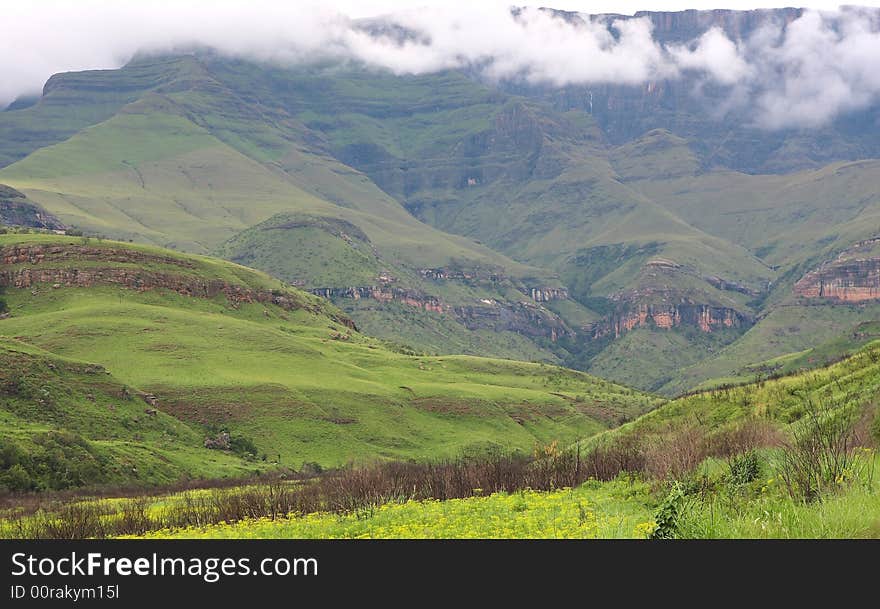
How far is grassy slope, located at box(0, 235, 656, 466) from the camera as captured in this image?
134 m

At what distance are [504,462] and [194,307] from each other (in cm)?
16599

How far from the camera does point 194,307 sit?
196875 millimetres

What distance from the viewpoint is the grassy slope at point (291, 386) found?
133875 millimetres

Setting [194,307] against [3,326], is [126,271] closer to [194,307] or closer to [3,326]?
[194,307]

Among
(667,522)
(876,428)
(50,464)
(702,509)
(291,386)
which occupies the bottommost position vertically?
(291,386)

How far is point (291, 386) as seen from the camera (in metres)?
148

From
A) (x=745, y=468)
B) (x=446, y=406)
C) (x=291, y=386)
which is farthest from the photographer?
(x=446, y=406)

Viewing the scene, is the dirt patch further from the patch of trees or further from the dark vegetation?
the dark vegetation

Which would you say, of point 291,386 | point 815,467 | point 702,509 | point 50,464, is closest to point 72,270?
point 291,386

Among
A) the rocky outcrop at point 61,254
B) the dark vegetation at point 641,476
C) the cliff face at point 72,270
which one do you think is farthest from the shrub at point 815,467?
the rocky outcrop at point 61,254

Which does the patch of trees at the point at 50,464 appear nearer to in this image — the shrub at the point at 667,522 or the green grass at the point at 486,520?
the green grass at the point at 486,520

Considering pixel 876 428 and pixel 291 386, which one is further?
pixel 291 386

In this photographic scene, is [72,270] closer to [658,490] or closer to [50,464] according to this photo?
[50,464]

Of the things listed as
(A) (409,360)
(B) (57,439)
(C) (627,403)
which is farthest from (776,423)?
(A) (409,360)
